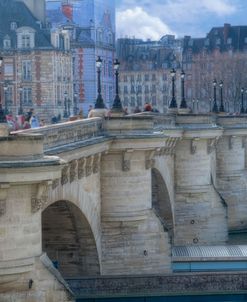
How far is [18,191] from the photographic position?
2430 centimetres

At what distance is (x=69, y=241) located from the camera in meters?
34.7

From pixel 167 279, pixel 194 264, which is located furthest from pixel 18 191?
pixel 194 264

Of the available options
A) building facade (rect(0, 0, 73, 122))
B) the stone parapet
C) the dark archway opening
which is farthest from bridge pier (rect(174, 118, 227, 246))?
building facade (rect(0, 0, 73, 122))

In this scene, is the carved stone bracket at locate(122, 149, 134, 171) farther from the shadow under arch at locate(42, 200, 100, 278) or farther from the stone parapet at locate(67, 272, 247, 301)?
the stone parapet at locate(67, 272, 247, 301)

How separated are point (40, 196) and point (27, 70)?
72947mm

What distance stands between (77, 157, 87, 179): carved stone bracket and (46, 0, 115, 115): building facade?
81124 mm

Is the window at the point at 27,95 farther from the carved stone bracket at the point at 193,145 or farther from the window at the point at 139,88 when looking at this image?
the window at the point at 139,88

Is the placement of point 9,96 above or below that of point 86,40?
below

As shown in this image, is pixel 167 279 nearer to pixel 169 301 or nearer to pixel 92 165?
pixel 169 301

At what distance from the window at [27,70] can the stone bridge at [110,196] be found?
3466 centimetres

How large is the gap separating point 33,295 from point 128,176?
12260mm

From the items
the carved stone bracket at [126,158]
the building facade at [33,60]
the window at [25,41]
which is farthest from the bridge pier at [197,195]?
the window at [25,41]

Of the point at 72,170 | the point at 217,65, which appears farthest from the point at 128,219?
the point at 217,65

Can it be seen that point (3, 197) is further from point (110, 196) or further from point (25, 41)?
point (25, 41)
